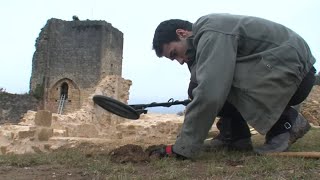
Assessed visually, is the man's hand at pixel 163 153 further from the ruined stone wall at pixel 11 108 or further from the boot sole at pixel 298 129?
the ruined stone wall at pixel 11 108

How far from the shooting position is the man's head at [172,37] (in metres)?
3.16

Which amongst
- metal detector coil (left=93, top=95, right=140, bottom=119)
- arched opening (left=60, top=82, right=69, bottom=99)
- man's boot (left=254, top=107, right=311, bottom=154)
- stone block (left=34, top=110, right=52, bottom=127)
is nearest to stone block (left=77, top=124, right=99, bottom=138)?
stone block (left=34, top=110, right=52, bottom=127)

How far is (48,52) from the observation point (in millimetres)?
25703

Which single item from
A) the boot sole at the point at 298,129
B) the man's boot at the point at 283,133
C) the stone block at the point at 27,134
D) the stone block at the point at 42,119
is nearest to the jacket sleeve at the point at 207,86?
the man's boot at the point at 283,133

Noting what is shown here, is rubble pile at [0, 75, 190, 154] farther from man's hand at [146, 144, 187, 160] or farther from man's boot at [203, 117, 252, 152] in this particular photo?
man's hand at [146, 144, 187, 160]

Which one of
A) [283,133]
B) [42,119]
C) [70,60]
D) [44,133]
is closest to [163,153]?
[283,133]

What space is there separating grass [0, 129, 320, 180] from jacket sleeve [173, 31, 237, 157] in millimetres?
156

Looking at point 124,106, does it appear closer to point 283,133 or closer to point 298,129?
point 283,133

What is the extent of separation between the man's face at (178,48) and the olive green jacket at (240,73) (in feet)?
0.34

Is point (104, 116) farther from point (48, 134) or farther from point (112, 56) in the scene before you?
point (112, 56)

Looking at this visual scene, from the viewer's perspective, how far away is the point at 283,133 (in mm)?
3287

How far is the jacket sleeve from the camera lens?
9.35 ft

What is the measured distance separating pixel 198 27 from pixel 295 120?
1026 millimetres

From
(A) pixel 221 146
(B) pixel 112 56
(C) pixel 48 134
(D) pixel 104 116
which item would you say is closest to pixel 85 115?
(D) pixel 104 116
